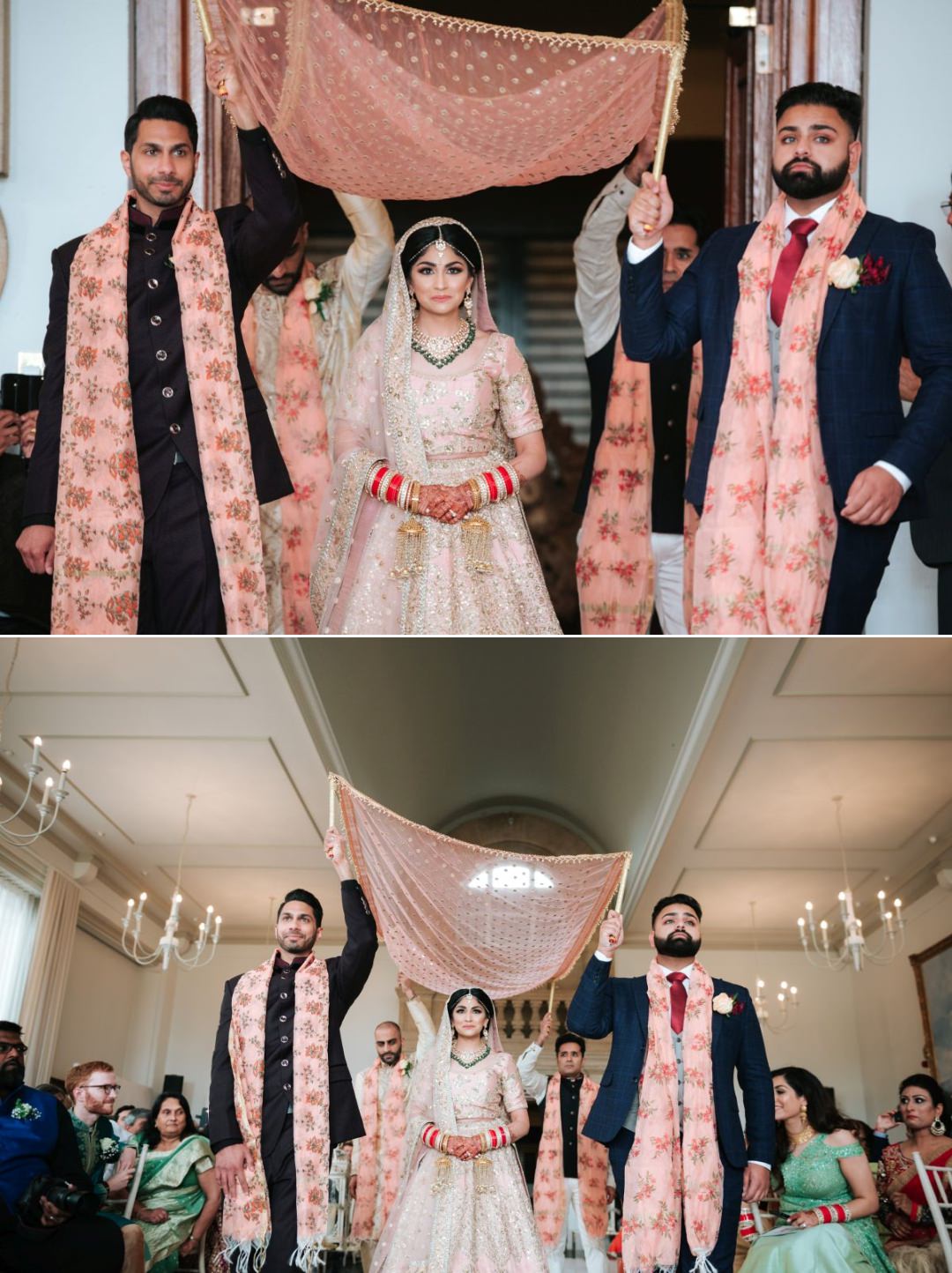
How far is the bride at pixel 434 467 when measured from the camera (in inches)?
184

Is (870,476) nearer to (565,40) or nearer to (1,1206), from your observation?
(565,40)

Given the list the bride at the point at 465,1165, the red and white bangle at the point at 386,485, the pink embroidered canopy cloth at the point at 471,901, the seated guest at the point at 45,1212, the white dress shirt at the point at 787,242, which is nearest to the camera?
the seated guest at the point at 45,1212

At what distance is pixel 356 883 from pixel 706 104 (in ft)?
13.0

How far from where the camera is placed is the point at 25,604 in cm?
503

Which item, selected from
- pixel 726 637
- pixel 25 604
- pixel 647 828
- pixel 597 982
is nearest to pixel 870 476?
pixel 726 637

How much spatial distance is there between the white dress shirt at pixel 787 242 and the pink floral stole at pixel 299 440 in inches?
56.8

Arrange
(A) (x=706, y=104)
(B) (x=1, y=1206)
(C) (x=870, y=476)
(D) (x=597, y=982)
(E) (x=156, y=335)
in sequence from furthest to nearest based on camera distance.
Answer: (A) (x=706, y=104), (E) (x=156, y=335), (C) (x=870, y=476), (D) (x=597, y=982), (B) (x=1, y=1206)

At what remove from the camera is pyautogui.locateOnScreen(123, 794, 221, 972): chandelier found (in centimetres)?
371

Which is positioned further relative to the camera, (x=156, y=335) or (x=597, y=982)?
(x=156, y=335)

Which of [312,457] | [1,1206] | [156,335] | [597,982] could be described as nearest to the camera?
[1,1206]

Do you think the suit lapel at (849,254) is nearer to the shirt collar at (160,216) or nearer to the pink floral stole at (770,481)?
the pink floral stole at (770,481)

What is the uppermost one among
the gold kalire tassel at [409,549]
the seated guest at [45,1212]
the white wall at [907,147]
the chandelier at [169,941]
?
the white wall at [907,147]

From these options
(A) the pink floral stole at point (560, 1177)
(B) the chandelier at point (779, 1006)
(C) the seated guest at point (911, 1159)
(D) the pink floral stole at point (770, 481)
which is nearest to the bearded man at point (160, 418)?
(D) the pink floral stole at point (770, 481)

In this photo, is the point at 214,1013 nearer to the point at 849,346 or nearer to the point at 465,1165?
the point at 465,1165
